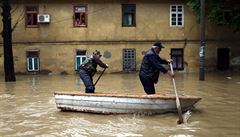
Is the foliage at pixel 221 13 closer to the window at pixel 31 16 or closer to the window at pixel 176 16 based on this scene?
the window at pixel 176 16

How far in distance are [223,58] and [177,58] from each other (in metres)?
3.17

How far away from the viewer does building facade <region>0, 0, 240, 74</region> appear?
27.9 metres

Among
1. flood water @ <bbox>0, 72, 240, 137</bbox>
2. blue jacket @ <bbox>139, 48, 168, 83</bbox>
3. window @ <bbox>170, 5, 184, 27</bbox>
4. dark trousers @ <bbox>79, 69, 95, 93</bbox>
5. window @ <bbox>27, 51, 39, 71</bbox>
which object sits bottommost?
flood water @ <bbox>0, 72, 240, 137</bbox>

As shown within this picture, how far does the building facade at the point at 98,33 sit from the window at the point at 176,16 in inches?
2.6

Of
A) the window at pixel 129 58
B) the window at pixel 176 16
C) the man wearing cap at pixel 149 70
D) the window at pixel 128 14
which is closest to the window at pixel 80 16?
the window at pixel 128 14

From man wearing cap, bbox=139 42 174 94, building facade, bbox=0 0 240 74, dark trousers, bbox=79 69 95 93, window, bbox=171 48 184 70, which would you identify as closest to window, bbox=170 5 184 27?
building facade, bbox=0 0 240 74

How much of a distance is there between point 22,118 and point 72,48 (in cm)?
1603

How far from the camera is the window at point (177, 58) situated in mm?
28487

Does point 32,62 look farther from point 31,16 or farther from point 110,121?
point 110,121

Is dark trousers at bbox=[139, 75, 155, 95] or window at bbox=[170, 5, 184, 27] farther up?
window at bbox=[170, 5, 184, 27]

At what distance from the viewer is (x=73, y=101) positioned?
1255 cm

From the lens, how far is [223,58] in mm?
28969

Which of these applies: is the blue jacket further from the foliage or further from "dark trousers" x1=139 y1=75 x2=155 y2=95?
the foliage

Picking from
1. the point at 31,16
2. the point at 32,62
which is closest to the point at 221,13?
the point at 31,16
